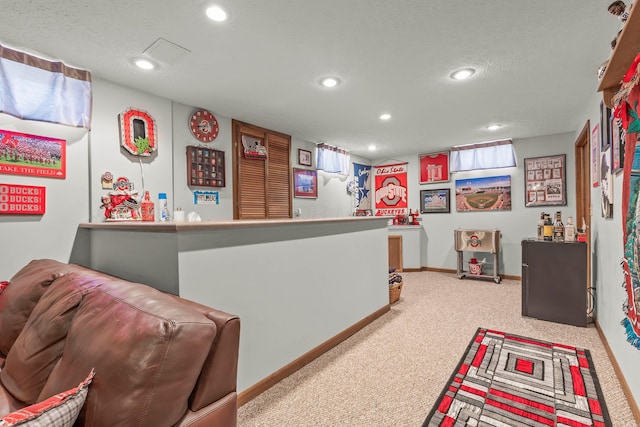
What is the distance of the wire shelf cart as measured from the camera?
483 centimetres

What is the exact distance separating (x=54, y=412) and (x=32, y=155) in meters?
2.25

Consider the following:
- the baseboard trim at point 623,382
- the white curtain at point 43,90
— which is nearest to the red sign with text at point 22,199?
the white curtain at point 43,90

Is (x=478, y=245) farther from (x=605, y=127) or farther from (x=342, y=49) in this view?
(x=342, y=49)

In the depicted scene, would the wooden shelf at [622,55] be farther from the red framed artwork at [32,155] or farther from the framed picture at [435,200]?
the framed picture at [435,200]

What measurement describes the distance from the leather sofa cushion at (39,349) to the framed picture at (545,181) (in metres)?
5.81

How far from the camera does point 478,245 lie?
4.96 meters

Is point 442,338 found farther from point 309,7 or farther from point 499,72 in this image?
point 309,7

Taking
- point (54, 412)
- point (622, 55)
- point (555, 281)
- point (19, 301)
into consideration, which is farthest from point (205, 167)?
point (555, 281)

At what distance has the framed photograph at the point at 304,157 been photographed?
4.74 m

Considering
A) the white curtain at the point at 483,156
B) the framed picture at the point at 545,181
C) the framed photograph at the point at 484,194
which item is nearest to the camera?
the framed picture at the point at 545,181

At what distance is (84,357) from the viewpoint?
92 centimetres

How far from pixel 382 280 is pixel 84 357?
2.78 meters

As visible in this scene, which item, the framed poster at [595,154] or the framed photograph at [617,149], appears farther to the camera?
the framed poster at [595,154]

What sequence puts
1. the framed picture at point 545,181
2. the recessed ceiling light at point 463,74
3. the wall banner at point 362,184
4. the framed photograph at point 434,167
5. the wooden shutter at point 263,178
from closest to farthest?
1. the recessed ceiling light at point 463,74
2. the wooden shutter at point 263,178
3. the framed picture at point 545,181
4. the framed photograph at point 434,167
5. the wall banner at point 362,184
